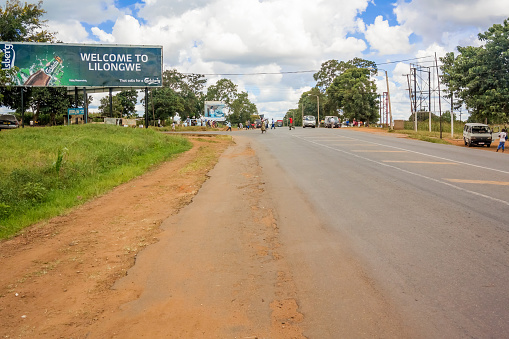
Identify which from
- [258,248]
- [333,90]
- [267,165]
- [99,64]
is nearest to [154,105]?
[333,90]

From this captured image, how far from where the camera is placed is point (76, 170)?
1551cm

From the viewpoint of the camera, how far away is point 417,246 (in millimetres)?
6855

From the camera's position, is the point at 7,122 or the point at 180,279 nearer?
the point at 180,279

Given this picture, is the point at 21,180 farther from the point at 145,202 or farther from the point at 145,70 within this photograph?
the point at 145,70

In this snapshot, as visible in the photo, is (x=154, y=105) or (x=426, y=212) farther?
(x=154, y=105)

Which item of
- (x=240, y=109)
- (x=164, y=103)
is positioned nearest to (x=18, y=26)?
(x=164, y=103)

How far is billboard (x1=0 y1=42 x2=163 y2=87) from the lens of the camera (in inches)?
1377

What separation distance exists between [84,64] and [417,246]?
34270mm

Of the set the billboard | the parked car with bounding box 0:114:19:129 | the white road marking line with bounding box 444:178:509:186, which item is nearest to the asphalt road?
the white road marking line with bounding box 444:178:509:186

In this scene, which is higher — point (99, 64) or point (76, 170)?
point (99, 64)

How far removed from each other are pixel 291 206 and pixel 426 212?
277 centimetres

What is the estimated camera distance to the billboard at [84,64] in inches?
1377

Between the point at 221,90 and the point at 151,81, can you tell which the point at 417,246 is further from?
the point at 221,90

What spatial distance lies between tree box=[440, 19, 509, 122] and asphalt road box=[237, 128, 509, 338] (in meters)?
23.0
